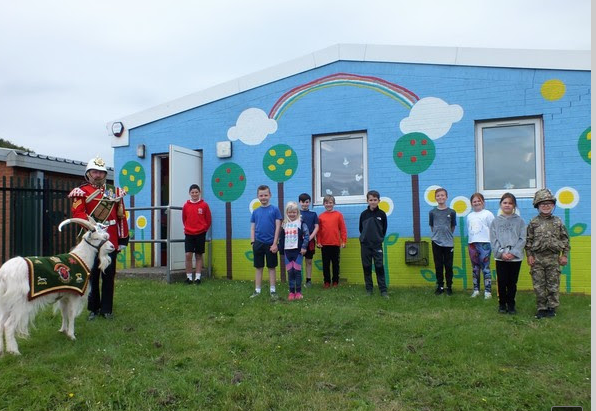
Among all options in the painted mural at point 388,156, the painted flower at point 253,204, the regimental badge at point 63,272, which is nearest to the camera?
the regimental badge at point 63,272

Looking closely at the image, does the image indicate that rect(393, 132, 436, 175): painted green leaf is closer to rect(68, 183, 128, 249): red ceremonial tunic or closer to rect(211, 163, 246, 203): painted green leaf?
rect(211, 163, 246, 203): painted green leaf

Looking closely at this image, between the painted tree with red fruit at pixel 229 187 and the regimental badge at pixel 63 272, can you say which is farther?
the painted tree with red fruit at pixel 229 187

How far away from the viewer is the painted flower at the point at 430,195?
29.1 feet

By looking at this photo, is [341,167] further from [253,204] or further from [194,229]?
[194,229]

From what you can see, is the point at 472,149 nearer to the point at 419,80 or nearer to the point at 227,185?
the point at 419,80

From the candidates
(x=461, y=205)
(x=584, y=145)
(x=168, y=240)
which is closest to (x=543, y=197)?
(x=461, y=205)

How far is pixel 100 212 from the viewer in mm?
6152

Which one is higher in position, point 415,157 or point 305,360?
point 415,157

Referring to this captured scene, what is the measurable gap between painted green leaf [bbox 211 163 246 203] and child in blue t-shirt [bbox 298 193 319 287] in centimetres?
178

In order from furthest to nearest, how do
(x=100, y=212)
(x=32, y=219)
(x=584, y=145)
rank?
1. (x=32, y=219)
2. (x=584, y=145)
3. (x=100, y=212)

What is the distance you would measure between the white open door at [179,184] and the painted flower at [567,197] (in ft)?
22.8

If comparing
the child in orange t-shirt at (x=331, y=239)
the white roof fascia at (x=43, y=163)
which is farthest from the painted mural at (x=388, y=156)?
the white roof fascia at (x=43, y=163)

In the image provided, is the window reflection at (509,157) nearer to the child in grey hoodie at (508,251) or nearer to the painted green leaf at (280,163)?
the child in grey hoodie at (508,251)

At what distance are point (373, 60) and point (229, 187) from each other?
385 cm
